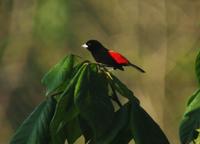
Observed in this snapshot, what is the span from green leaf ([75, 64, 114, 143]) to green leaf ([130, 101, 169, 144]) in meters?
0.03

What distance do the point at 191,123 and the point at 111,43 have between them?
1.88 m

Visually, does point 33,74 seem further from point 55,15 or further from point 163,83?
point 163,83

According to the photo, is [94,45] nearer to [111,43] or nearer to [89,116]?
[89,116]

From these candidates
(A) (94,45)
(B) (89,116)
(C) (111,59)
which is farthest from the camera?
(A) (94,45)

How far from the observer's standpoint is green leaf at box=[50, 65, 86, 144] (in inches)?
25.1

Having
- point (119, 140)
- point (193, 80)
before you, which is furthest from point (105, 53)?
point (193, 80)

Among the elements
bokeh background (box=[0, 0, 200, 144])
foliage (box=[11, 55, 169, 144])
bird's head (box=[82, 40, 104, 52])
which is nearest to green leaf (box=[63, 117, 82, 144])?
foliage (box=[11, 55, 169, 144])

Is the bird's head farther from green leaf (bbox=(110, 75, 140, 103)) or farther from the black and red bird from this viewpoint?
green leaf (bbox=(110, 75, 140, 103))

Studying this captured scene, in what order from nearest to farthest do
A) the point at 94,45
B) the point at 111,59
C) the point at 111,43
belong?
1. the point at 111,59
2. the point at 94,45
3. the point at 111,43

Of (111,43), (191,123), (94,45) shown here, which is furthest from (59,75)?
(111,43)

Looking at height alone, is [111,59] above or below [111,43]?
above

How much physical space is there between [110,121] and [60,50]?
200cm

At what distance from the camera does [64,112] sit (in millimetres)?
642

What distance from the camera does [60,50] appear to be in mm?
Answer: 2615
